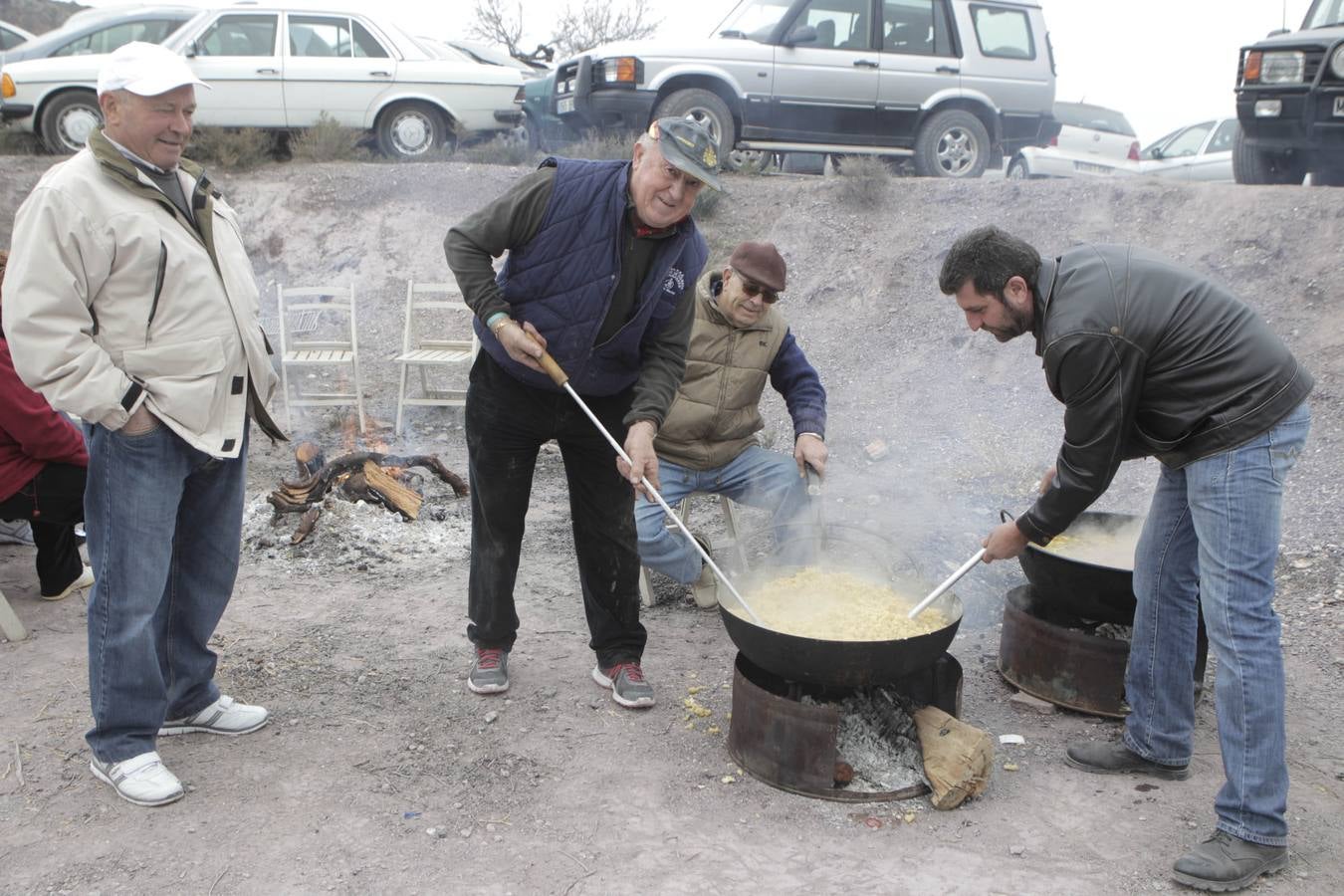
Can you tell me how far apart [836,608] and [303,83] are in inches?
412

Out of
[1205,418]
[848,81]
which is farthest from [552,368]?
[848,81]

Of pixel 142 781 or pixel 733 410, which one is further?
pixel 733 410

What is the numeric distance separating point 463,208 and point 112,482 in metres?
9.00

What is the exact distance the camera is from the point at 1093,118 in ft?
53.6

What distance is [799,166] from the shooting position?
14.3 m

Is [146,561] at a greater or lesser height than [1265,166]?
lesser

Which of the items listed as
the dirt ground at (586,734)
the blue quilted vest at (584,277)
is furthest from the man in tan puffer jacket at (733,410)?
the blue quilted vest at (584,277)

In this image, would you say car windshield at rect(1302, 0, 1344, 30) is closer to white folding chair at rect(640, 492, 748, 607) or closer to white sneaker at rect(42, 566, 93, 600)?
white folding chair at rect(640, 492, 748, 607)

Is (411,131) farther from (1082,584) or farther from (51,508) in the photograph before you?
(1082,584)

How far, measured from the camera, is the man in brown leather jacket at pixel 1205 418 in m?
2.80

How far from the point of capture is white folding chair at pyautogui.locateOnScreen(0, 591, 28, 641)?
167 inches

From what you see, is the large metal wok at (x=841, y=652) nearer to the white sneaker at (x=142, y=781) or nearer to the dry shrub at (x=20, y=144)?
the white sneaker at (x=142, y=781)

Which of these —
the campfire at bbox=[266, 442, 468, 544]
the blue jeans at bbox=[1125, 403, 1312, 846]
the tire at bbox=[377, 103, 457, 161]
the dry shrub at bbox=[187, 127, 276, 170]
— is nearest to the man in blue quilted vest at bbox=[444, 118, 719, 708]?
the blue jeans at bbox=[1125, 403, 1312, 846]

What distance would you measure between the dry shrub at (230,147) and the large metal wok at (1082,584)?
35.1ft
